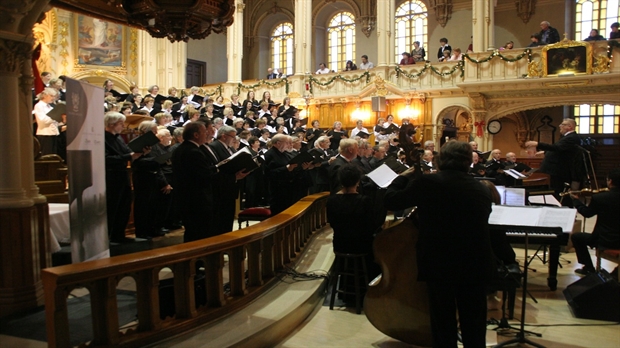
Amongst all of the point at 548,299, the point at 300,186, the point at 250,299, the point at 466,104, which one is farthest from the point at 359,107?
the point at 250,299

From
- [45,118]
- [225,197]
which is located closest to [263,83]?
[45,118]

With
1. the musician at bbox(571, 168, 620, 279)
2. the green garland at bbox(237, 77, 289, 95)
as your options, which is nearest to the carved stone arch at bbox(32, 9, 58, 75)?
the green garland at bbox(237, 77, 289, 95)

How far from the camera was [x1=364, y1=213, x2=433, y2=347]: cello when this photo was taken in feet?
11.8

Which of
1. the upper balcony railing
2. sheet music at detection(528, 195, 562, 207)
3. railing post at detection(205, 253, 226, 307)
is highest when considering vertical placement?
the upper balcony railing

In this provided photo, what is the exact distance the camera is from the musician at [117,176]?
5.37 m

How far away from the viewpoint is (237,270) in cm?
390

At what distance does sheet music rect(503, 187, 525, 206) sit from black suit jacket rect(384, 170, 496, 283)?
290 cm

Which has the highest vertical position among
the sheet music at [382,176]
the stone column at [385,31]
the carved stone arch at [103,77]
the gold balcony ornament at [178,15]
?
the stone column at [385,31]

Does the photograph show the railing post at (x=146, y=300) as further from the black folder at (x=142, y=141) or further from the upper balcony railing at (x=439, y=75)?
the upper balcony railing at (x=439, y=75)

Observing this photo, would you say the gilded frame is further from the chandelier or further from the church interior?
the chandelier

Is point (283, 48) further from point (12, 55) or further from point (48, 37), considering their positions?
point (12, 55)

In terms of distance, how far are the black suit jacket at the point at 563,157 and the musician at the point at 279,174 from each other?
3952 millimetres

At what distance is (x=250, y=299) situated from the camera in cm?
403

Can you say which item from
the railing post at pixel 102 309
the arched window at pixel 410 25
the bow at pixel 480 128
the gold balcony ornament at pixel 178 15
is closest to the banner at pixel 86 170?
the gold balcony ornament at pixel 178 15
